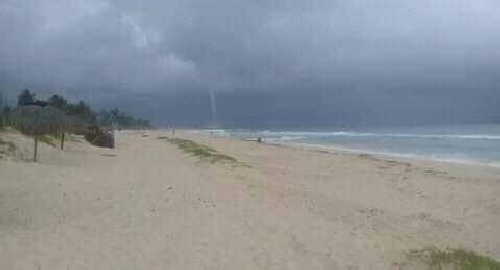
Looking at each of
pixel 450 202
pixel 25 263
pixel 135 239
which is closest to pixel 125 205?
pixel 135 239

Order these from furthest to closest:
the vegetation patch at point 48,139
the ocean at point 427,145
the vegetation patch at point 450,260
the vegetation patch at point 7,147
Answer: the ocean at point 427,145 < the vegetation patch at point 48,139 < the vegetation patch at point 7,147 < the vegetation patch at point 450,260

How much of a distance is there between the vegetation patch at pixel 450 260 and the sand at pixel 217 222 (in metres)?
0.26

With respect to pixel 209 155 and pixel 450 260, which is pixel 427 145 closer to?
pixel 209 155

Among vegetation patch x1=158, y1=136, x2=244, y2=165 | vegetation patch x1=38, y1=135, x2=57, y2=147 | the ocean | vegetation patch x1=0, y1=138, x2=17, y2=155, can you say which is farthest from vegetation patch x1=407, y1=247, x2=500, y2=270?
the ocean

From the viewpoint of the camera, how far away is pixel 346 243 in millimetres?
8016

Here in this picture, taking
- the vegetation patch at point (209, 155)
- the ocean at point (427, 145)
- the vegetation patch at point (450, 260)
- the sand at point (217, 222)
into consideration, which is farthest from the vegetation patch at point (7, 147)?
the ocean at point (427, 145)

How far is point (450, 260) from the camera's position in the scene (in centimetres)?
726

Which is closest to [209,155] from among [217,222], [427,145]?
[217,222]

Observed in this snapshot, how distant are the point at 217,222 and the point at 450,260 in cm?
356

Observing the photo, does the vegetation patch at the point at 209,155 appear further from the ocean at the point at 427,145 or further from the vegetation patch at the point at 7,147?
the ocean at the point at 427,145

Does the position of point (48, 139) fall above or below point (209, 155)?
above

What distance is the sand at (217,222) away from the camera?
23.2ft

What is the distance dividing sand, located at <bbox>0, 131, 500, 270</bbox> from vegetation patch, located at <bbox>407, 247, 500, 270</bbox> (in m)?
0.26

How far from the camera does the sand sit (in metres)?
7.09
